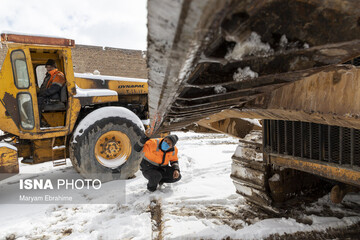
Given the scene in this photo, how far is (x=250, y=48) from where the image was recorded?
73 cm

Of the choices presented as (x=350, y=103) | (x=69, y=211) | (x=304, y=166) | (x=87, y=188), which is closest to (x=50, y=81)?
(x=87, y=188)

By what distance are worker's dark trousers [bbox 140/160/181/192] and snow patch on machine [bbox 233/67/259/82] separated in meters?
3.13

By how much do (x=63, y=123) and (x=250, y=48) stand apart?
4618 mm

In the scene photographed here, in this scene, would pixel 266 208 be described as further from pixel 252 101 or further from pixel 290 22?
pixel 290 22

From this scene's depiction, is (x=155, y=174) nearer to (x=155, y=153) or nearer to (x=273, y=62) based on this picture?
(x=155, y=153)

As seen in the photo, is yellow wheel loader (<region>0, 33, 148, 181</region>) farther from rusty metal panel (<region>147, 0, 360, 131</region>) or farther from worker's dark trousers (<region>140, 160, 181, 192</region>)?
rusty metal panel (<region>147, 0, 360, 131</region>)

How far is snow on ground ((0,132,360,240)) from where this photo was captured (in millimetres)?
2562

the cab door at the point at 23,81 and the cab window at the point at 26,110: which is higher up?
the cab door at the point at 23,81

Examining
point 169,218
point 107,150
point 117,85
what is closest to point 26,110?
point 107,150

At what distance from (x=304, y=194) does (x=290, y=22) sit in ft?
9.33

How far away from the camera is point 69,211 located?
132 inches

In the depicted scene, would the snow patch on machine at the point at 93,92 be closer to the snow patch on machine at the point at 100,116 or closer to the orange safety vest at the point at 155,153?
the snow patch on machine at the point at 100,116

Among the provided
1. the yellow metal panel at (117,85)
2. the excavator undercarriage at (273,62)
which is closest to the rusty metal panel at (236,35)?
the excavator undercarriage at (273,62)

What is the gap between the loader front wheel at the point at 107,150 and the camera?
13.6 feet
